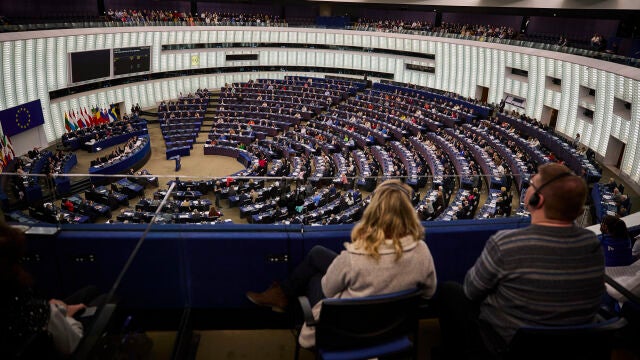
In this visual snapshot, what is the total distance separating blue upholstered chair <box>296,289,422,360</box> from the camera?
7.23ft

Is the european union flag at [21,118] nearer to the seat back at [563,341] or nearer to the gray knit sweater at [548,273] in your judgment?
the gray knit sweater at [548,273]

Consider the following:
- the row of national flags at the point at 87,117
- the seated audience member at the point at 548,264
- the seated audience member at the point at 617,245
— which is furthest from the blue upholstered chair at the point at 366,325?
the row of national flags at the point at 87,117

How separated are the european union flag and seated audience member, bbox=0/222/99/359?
20923 millimetres

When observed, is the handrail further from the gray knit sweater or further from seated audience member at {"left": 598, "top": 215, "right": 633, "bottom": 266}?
the gray knit sweater

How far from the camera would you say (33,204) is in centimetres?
450

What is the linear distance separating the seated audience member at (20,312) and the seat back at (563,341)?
6.50ft

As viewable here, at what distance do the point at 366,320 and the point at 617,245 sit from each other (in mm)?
2807

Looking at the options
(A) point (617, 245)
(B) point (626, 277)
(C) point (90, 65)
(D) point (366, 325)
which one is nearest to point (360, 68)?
(C) point (90, 65)

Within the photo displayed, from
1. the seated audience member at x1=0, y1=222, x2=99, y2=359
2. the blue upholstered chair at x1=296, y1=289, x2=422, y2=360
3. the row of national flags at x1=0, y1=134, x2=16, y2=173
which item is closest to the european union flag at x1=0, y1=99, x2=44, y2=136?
the row of national flags at x1=0, y1=134, x2=16, y2=173

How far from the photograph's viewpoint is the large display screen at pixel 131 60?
26.2 meters

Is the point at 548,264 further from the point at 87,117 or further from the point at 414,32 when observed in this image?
the point at 414,32

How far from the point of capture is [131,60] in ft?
89.0

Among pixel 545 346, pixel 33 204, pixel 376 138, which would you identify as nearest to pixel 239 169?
pixel 376 138

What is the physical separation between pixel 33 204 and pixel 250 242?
2.63 meters
